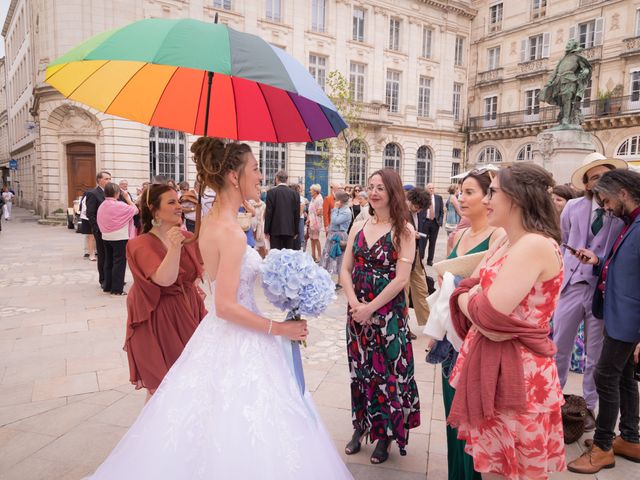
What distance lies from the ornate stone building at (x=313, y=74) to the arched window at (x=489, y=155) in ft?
4.68

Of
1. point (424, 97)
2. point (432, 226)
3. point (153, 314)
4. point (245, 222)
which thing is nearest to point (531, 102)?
point (424, 97)

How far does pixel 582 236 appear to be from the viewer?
3.67 meters

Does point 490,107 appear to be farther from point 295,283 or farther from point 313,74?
point 295,283

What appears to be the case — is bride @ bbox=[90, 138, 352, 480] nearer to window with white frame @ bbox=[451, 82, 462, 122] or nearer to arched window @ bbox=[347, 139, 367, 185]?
arched window @ bbox=[347, 139, 367, 185]

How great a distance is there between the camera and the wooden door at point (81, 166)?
19.2 meters

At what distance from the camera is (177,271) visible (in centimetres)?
266

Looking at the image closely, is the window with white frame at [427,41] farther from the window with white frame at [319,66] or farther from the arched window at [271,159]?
the arched window at [271,159]

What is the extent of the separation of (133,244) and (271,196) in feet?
18.1

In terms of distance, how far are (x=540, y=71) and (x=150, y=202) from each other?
31820 mm

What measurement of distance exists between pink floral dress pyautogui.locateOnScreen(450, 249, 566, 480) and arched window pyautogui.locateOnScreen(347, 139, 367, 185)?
2581 cm

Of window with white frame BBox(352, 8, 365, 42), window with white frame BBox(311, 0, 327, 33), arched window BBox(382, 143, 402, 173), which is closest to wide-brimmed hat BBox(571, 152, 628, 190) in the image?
window with white frame BBox(311, 0, 327, 33)

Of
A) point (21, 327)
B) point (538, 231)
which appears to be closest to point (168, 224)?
point (538, 231)

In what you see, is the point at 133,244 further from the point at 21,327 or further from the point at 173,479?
the point at 21,327

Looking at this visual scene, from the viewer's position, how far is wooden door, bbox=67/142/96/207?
19250mm
